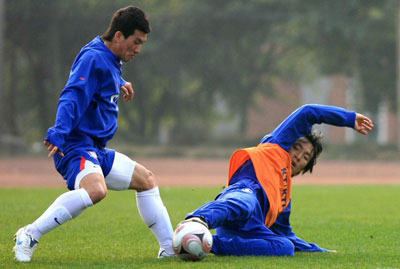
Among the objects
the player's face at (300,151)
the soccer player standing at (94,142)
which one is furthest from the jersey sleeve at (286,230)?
the soccer player standing at (94,142)

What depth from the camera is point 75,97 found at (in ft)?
19.7

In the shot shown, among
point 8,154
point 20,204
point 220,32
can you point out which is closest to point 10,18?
point 8,154

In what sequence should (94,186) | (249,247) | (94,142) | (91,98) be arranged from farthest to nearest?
(249,247) → (94,142) → (91,98) → (94,186)

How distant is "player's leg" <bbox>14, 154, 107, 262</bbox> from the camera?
19.5 ft

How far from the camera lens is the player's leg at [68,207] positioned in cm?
595

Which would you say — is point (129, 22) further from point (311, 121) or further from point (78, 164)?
point (311, 121)

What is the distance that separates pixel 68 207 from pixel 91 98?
32.2 inches

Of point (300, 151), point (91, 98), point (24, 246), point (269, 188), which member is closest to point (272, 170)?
point (269, 188)

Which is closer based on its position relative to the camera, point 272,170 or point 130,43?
point 130,43

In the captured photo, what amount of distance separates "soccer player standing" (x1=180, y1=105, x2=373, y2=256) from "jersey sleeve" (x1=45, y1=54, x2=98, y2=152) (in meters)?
1.12

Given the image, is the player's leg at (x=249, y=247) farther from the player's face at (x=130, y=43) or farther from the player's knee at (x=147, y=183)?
the player's face at (x=130, y=43)

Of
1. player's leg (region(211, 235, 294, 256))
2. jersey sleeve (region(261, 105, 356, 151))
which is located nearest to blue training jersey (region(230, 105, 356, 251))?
jersey sleeve (region(261, 105, 356, 151))

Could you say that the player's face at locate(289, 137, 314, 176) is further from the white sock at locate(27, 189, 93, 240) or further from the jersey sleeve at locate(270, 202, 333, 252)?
the white sock at locate(27, 189, 93, 240)

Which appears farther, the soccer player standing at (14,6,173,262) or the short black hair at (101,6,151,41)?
the short black hair at (101,6,151,41)
